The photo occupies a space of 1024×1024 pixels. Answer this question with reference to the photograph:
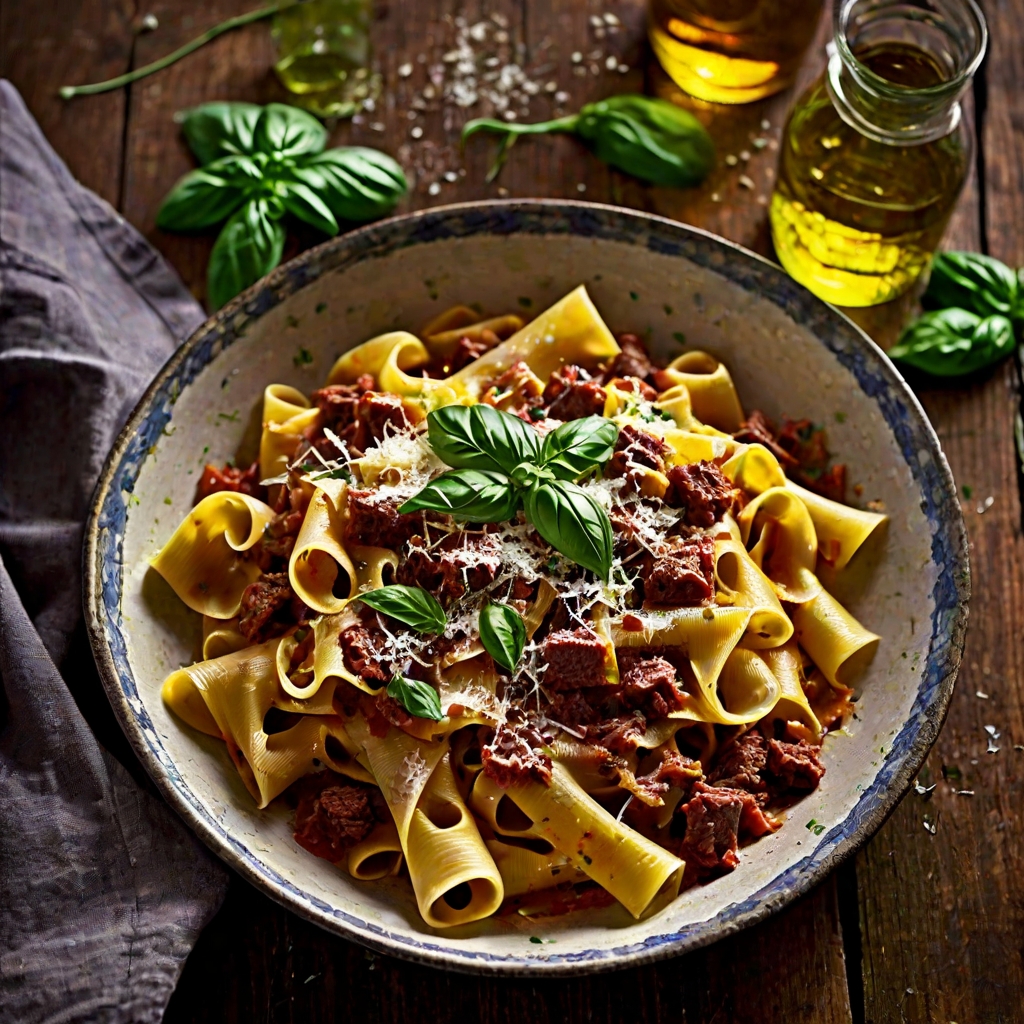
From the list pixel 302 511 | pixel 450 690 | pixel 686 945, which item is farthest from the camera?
pixel 302 511

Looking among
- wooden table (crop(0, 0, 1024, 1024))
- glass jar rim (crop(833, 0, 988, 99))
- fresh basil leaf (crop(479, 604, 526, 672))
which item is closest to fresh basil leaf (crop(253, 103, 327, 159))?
wooden table (crop(0, 0, 1024, 1024))

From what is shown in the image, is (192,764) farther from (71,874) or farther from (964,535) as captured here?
(964,535)

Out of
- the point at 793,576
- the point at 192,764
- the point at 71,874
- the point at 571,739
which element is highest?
the point at 793,576

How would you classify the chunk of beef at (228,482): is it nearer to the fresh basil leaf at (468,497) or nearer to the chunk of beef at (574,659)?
the fresh basil leaf at (468,497)

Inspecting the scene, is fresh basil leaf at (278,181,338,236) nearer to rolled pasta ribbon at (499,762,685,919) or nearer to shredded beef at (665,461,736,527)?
shredded beef at (665,461,736,527)

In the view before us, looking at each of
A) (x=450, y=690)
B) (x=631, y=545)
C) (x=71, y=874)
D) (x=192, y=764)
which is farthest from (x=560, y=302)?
(x=71, y=874)

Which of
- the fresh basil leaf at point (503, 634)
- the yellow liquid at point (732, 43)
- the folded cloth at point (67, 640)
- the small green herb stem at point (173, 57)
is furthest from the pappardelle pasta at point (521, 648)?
the small green herb stem at point (173, 57)
